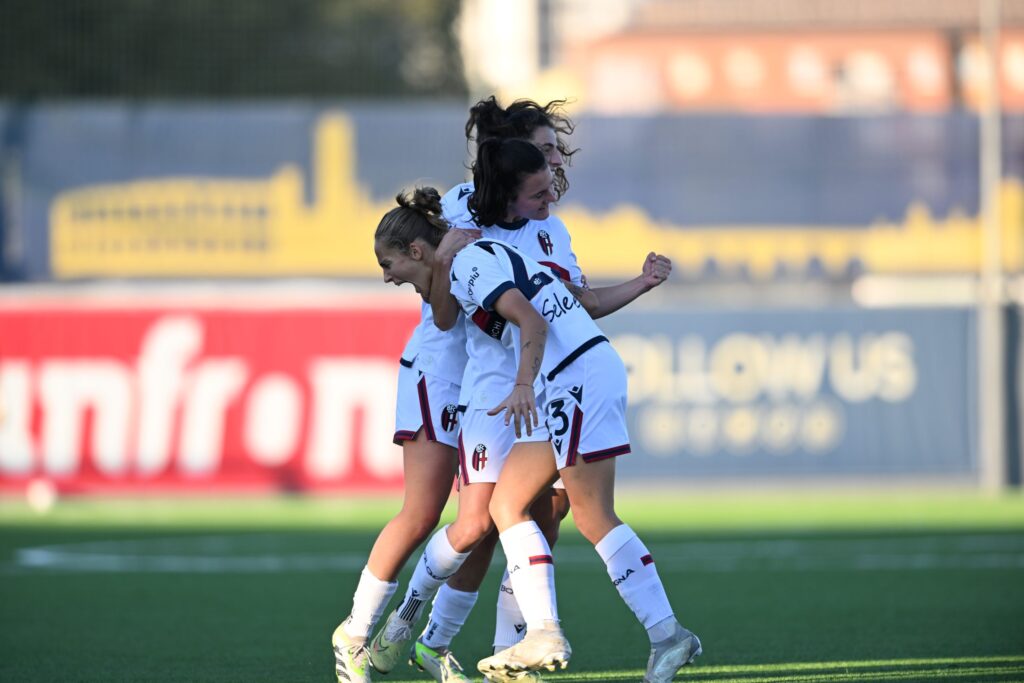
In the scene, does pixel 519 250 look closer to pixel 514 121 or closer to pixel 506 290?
pixel 506 290

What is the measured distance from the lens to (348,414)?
19.3 metres

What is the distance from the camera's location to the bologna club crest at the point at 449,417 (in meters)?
6.46

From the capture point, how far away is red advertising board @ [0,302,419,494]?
62.8ft

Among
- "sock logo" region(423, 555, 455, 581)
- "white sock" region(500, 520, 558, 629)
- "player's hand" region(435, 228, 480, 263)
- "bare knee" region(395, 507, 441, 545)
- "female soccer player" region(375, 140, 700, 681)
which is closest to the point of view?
"female soccer player" region(375, 140, 700, 681)

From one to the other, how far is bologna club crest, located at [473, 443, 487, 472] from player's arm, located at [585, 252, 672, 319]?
2.28ft

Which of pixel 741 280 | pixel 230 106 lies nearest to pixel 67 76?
pixel 230 106

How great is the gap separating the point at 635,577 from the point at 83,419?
1440 centimetres

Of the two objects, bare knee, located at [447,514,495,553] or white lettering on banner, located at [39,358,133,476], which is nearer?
bare knee, located at [447,514,495,553]

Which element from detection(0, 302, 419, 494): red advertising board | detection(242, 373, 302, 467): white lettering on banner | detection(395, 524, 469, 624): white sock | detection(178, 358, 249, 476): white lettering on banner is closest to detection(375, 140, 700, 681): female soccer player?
detection(395, 524, 469, 624): white sock

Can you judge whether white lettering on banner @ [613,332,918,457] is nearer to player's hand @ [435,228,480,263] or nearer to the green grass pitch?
the green grass pitch

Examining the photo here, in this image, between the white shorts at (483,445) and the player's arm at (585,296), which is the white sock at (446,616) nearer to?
the white shorts at (483,445)

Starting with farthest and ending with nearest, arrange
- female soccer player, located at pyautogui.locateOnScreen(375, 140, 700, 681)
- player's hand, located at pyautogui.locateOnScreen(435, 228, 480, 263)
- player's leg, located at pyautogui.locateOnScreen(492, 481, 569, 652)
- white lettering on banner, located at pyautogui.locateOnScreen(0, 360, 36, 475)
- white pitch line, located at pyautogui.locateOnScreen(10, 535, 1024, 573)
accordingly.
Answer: white lettering on banner, located at pyautogui.locateOnScreen(0, 360, 36, 475), white pitch line, located at pyautogui.locateOnScreen(10, 535, 1024, 573), player's leg, located at pyautogui.locateOnScreen(492, 481, 569, 652), player's hand, located at pyautogui.locateOnScreen(435, 228, 480, 263), female soccer player, located at pyautogui.locateOnScreen(375, 140, 700, 681)

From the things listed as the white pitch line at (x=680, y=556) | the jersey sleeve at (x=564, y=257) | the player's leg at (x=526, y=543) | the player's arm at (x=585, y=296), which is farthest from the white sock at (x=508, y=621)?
the white pitch line at (x=680, y=556)

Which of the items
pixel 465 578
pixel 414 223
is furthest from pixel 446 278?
pixel 465 578
